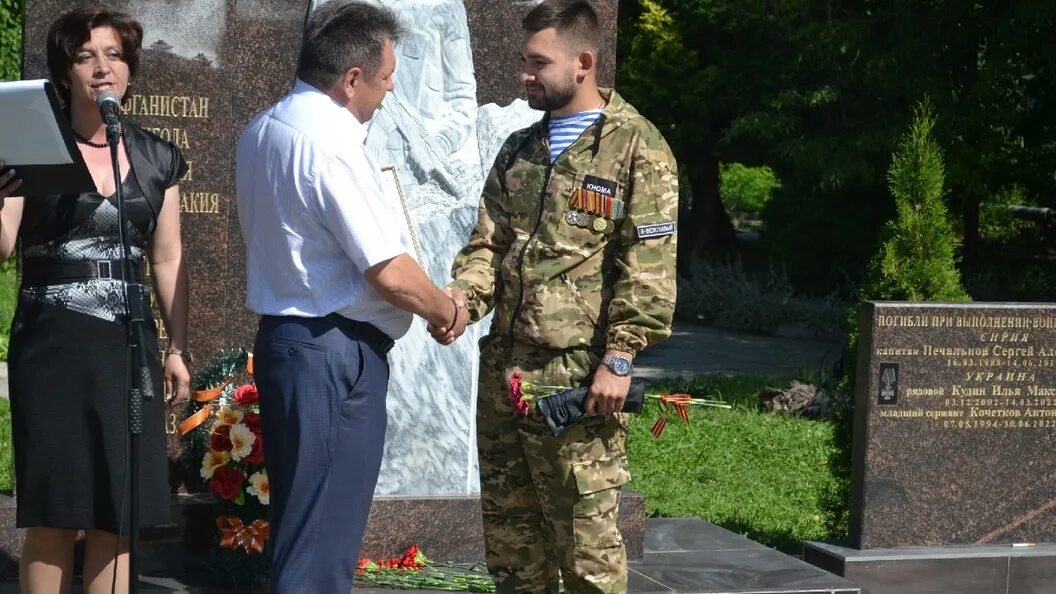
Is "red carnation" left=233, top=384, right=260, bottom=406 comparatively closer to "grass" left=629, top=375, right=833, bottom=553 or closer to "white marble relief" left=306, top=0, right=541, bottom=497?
"white marble relief" left=306, top=0, right=541, bottom=497

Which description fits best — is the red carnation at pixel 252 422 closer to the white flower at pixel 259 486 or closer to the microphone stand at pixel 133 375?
the white flower at pixel 259 486

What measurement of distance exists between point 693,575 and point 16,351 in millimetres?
2831

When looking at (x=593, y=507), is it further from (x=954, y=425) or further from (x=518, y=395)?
(x=954, y=425)

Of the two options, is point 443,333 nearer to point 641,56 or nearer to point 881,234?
point 881,234

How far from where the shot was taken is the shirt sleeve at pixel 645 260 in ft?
13.0

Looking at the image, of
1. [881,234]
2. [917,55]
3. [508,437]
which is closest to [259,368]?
[508,437]

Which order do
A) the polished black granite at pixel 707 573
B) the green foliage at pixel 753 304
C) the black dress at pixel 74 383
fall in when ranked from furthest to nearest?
the green foliage at pixel 753 304
the polished black granite at pixel 707 573
the black dress at pixel 74 383

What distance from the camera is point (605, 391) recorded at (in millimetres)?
3939

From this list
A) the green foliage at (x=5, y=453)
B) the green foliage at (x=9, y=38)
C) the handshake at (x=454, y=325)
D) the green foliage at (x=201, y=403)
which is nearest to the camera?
the handshake at (x=454, y=325)

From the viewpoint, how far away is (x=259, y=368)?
3.80m

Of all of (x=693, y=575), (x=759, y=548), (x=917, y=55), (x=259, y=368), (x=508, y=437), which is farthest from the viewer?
(x=917, y=55)

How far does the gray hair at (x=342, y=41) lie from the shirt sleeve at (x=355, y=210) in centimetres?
23

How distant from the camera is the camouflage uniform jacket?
3.98m

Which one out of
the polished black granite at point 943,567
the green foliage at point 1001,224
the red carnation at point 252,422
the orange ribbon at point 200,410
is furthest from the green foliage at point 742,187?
the red carnation at point 252,422
